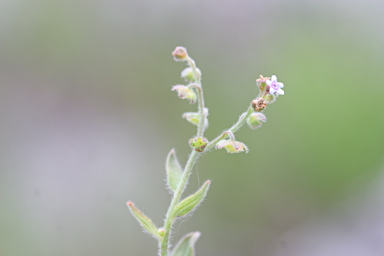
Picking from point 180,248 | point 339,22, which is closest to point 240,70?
point 339,22

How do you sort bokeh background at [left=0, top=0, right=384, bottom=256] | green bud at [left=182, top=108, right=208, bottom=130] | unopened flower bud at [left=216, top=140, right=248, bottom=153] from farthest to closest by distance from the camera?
bokeh background at [left=0, top=0, right=384, bottom=256] → green bud at [left=182, top=108, right=208, bottom=130] → unopened flower bud at [left=216, top=140, right=248, bottom=153]

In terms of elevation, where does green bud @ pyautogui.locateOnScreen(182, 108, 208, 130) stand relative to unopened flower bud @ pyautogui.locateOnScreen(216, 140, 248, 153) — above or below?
above

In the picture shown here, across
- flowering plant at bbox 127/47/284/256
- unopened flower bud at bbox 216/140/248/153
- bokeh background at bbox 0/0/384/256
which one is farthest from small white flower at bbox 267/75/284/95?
bokeh background at bbox 0/0/384/256

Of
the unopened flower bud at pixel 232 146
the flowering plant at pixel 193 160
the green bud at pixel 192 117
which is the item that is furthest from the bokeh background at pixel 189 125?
the unopened flower bud at pixel 232 146

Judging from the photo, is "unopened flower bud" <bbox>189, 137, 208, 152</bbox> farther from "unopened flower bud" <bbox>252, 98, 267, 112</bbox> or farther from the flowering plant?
"unopened flower bud" <bbox>252, 98, 267, 112</bbox>

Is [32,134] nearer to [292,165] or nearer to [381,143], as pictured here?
[292,165]

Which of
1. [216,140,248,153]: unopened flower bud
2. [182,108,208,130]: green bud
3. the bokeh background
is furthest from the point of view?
the bokeh background
